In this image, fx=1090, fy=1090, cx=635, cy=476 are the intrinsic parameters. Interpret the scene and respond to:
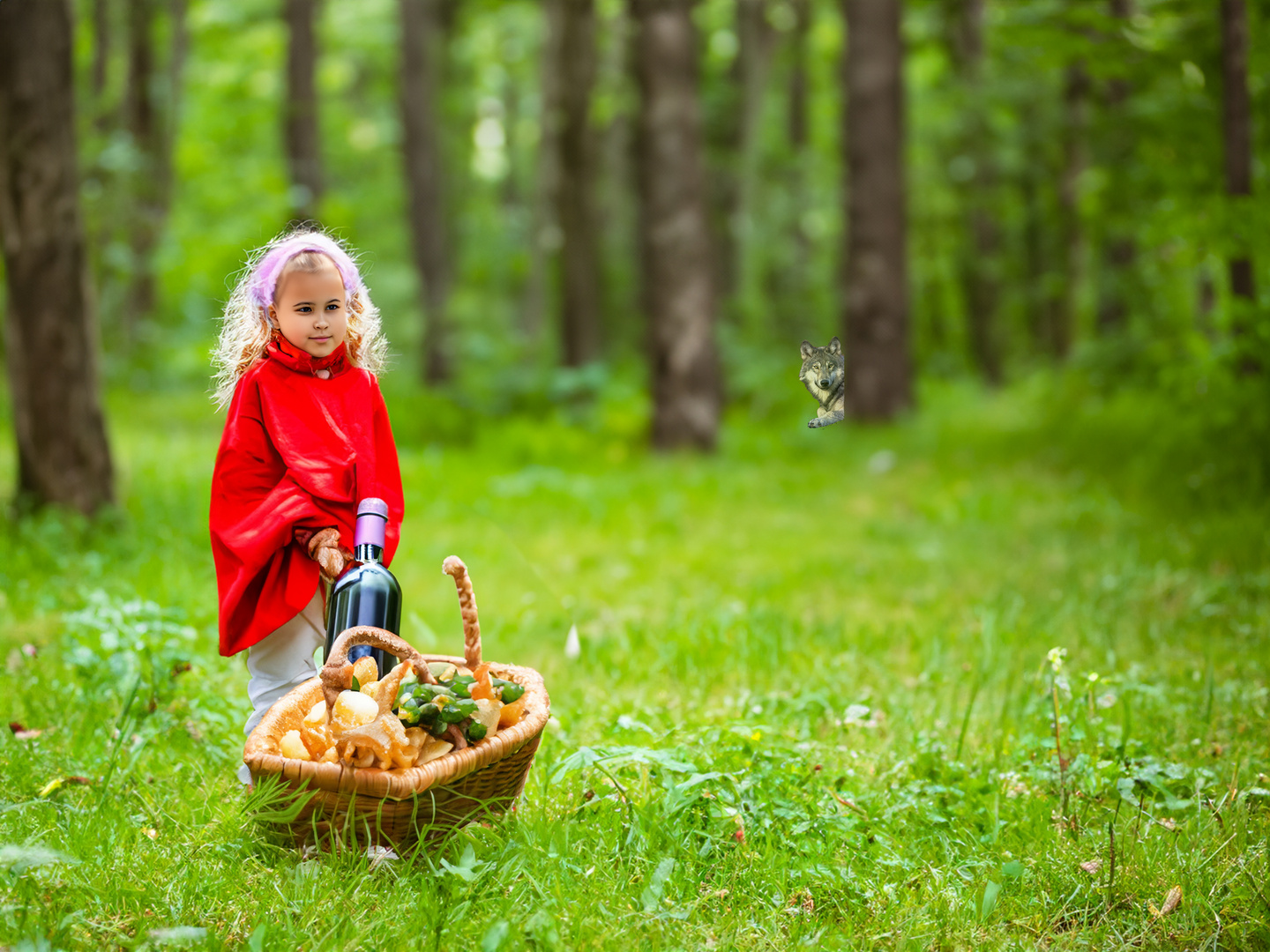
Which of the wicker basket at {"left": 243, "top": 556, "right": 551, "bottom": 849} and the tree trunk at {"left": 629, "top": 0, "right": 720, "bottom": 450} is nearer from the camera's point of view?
the wicker basket at {"left": 243, "top": 556, "right": 551, "bottom": 849}

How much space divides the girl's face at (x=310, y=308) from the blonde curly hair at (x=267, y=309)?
2cm

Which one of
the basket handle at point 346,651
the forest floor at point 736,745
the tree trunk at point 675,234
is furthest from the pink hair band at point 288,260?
the tree trunk at point 675,234

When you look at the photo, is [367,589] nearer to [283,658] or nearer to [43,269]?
[283,658]

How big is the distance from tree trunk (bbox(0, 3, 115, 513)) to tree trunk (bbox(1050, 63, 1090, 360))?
347 inches

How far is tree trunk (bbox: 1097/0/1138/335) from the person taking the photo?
340 inches

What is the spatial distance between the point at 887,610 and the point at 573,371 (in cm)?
718

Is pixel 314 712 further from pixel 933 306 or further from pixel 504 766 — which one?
pixel 933 306

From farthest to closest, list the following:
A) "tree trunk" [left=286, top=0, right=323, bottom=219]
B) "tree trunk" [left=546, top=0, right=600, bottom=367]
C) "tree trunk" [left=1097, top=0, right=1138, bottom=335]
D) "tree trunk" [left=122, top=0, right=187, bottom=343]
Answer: "tree trunk" [left=122, top=0, right=187, bottom=343] → "tree trunk" [left=286, top=0, right=323, bottom=219] → "tree trunk" [left=546, top=0, right=600, bottom=367] → "tree trunk" [left=1097, top=0, right=1138, bottom=335]

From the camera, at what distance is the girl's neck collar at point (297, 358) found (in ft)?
9.47

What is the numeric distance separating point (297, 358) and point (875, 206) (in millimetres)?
9920

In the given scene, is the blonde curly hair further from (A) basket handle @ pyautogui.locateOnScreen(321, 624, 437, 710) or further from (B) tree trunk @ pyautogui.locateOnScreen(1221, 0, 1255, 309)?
(B) tree trunk @ pyautogui.locateOnScreen(1221, 0, 1255, 309)

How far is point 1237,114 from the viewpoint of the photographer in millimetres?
6430

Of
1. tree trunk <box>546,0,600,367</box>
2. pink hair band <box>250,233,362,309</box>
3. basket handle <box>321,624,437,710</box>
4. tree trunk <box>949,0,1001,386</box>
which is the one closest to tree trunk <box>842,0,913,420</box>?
tree trunk <box>546,0,600,367</box>

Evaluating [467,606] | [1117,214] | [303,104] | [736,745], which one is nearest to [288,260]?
[467,606]
